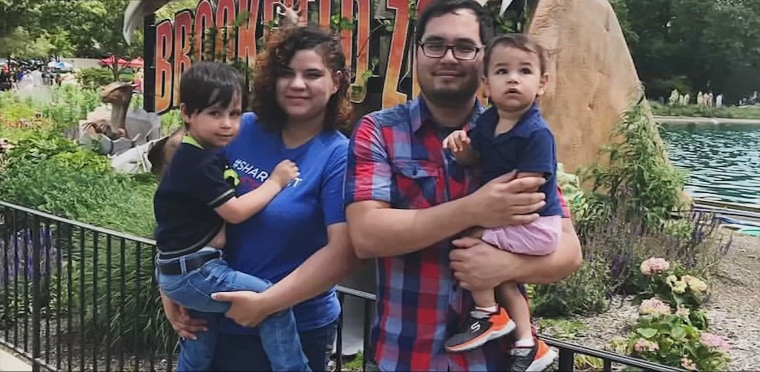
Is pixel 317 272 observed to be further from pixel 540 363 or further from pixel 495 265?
pixel 540 363

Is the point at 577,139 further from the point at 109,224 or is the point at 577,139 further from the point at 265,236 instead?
the point at 265,236

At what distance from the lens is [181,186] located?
2.13 metres

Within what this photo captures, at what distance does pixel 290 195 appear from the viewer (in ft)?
7.03

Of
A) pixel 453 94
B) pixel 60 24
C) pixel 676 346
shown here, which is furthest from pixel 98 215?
pixel 60 24

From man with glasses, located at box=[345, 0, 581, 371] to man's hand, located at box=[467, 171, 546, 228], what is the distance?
0.07 meters

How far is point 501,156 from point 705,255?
5370mm

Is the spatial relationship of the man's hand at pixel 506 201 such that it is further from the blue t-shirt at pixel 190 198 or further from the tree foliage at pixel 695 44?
the tree foliage at pixel 695 44

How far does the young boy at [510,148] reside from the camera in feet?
5.98

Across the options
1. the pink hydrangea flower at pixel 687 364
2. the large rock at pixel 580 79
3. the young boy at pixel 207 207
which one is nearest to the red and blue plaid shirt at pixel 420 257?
the young boy at pixel 207 207

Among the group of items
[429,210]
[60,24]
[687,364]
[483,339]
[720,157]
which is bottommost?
[720,157]

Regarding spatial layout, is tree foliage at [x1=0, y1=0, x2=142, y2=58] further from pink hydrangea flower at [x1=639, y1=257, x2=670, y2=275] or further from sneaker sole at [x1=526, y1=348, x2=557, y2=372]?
sneaker sole at [x1=526, y1=348, x2=557, y2=372]

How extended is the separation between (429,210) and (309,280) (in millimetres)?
398

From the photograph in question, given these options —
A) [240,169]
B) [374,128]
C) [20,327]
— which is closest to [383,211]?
[374,128]

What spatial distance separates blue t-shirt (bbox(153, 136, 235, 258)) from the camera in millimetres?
2094
